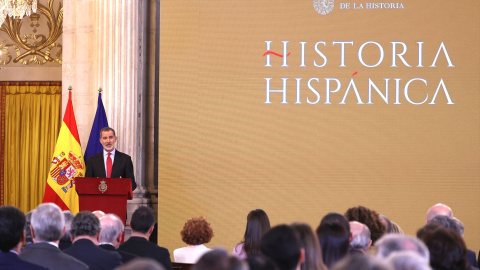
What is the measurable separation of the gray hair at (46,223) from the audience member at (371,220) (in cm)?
198

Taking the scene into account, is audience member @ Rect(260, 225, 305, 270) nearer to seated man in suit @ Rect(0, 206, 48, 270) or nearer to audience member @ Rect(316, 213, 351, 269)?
audience member @ Rect(316, 213, 351, 269)

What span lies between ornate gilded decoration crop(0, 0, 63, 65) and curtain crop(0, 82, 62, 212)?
0.37 meters

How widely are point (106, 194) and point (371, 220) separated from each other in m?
3.70

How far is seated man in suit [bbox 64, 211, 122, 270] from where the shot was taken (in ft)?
15.3

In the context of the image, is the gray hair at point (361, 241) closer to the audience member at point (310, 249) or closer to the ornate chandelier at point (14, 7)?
the audience member at point (310, 249)

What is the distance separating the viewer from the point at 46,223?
4320mm

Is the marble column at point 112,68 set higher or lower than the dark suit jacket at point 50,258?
higher

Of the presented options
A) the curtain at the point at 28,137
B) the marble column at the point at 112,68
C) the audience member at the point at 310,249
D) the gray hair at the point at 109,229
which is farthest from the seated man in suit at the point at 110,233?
the curtain at the point at 28,137

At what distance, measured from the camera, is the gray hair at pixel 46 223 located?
4.31 m

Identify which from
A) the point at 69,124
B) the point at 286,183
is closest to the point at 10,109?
the point at 69,124

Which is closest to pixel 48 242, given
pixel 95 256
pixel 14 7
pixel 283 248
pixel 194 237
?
pixel 95 256

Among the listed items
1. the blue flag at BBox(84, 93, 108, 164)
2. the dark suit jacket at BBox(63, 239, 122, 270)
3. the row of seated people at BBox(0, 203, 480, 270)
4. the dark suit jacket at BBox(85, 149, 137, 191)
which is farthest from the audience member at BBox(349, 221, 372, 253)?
the blue flag at BBox(84, 93, 108, 164)

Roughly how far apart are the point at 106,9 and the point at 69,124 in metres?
1.52

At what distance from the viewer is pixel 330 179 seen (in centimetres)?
946
